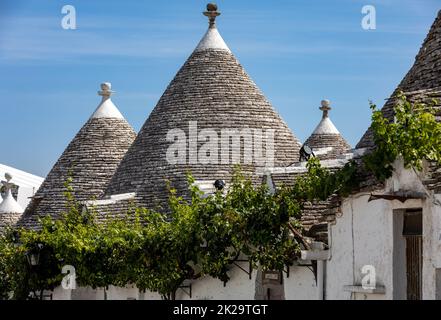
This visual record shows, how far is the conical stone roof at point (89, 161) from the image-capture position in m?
32.9

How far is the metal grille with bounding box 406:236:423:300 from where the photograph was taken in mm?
17625

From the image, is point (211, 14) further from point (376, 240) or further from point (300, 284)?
point (376, 240)

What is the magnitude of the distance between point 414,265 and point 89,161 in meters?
16.9

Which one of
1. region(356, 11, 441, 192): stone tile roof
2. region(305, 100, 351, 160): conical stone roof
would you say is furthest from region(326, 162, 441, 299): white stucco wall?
region(305, 100, 351, 160): conical stone roof

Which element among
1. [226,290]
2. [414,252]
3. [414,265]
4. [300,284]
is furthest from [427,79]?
[226,290]

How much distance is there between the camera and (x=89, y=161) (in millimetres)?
33594

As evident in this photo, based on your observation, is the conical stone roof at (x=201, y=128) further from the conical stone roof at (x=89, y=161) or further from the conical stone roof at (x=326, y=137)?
the conical stone roof at (x=326, y=137)

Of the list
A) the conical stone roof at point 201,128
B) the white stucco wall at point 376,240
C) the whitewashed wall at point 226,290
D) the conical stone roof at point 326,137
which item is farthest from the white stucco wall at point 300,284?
the conical stone roof at point 326,137

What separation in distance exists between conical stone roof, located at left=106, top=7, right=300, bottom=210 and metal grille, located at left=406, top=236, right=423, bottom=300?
387 inches

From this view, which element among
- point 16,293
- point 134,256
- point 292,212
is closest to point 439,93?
point 292,212
